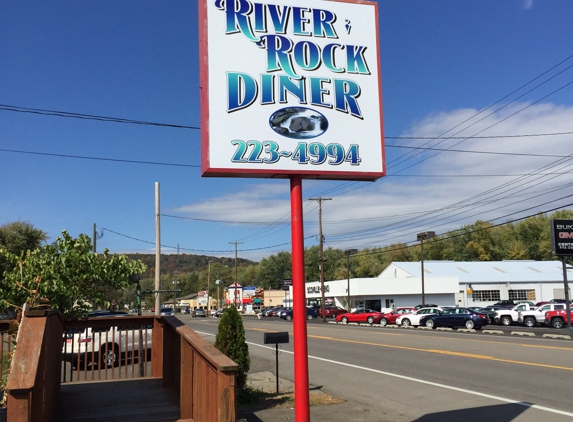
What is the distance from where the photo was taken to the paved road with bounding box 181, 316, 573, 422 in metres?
9.91

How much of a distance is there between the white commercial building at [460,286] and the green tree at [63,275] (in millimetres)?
57097

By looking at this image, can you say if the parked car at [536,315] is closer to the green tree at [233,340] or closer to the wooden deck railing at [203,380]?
the green tree at [233,340]

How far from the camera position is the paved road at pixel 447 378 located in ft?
32.5

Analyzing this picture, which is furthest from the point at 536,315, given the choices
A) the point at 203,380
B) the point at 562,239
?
the point at 203,380

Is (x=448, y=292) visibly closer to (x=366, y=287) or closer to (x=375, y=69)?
(x=366, y=287)

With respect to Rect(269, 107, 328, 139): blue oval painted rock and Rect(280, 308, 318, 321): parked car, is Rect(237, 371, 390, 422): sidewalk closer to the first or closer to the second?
Rect(269, 107, 328, 139): blue oval painted rock

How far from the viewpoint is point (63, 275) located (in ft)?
25.6

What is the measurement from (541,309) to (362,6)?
121 ft

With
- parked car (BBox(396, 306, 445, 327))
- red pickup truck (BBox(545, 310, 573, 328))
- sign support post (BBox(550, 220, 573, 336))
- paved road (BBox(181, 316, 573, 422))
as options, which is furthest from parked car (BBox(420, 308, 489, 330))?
paved road (BBox(181, 316, 573, 422))

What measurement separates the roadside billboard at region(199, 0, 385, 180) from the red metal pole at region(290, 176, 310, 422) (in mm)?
532

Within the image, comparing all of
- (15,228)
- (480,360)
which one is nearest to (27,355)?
(480,360)

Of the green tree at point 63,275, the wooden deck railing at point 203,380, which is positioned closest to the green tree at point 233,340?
the wooden deck railing at point 203,380

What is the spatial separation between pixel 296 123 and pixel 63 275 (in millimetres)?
4096

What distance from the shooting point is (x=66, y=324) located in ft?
30.1
